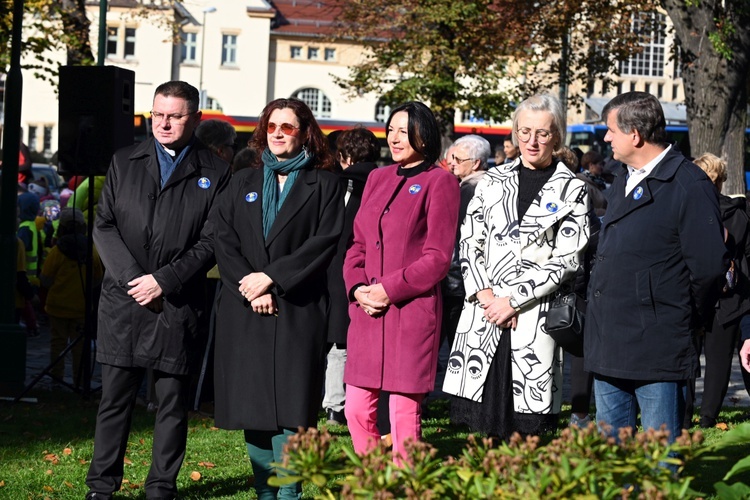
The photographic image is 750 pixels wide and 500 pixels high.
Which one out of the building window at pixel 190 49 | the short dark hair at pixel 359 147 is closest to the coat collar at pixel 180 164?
the short dark hair at pixel 359 147

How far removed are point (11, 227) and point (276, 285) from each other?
5259 mm

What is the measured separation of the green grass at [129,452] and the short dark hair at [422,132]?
1.47 metres

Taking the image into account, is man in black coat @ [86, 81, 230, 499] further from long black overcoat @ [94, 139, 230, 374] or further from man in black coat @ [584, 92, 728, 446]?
man in black coat @ [584, 92, 728, 446]

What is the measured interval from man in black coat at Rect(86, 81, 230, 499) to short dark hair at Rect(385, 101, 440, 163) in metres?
1.07

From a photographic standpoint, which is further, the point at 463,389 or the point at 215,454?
the point at 215,454

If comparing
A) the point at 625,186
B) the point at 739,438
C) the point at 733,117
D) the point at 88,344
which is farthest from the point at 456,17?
the point at 739,438

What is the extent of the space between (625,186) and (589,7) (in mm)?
25330

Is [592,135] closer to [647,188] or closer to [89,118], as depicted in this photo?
[89,118]

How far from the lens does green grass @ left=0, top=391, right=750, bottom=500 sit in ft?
22.5

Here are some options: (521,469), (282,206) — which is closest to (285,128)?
(282,206)

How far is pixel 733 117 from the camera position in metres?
19.6

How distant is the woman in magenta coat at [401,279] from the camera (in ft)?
19.4

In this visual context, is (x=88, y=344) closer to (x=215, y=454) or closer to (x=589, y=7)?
(x=215, y=454)

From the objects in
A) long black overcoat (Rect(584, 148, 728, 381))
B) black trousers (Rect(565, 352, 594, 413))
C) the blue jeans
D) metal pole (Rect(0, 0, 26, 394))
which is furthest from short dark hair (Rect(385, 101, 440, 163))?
metal pole (Rect(0, 0, 26, 394))
